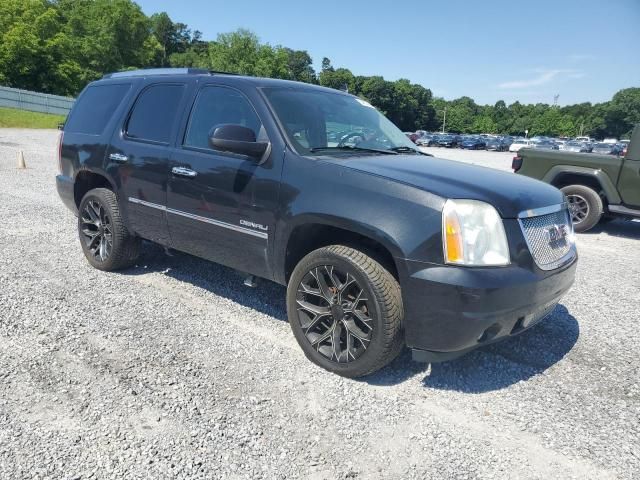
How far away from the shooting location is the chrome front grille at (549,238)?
2.92 metres

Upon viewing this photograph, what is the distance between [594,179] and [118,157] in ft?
25.0

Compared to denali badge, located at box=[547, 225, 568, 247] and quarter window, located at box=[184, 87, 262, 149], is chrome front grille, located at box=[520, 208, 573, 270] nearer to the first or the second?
denali badge, located at box=[547, 225, 568, 247]

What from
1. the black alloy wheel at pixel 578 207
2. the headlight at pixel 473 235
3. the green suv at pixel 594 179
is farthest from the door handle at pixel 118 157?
the black alloy wheel at pixel 578 207

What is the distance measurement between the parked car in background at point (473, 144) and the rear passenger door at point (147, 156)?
47491 mm

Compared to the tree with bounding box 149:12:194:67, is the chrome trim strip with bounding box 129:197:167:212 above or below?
below

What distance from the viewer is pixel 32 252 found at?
18.1 feet

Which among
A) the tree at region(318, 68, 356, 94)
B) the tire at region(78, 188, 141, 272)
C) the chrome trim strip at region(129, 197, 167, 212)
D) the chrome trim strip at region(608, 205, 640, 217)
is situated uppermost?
the tree at region(318, 68, 356, 94)

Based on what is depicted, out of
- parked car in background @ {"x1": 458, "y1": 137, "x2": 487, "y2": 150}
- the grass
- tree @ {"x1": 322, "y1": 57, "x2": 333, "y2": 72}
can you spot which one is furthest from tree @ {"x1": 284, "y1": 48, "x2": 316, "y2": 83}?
the grass

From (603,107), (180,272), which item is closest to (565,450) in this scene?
(180,272)

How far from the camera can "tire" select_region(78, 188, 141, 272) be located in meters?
4.69

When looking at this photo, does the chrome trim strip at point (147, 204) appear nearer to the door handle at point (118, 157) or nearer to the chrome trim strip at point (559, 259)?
the door handle at point (118, 157)

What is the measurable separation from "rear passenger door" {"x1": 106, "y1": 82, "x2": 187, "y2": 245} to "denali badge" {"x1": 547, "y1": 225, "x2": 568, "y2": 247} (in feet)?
9.87

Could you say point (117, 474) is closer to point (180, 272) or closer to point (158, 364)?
point (158, 364)

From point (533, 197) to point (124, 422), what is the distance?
2.84 meters
